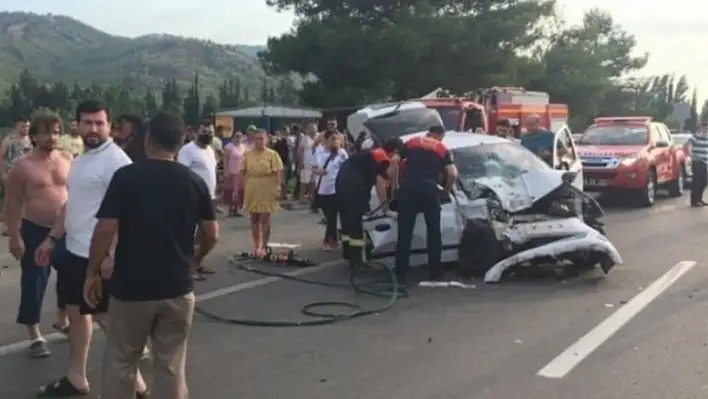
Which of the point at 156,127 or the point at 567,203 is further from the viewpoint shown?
the point at 567,203

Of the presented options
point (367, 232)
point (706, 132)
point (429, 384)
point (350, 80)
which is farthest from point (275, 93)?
point (429, 384)

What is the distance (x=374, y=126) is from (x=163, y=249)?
8.55 m

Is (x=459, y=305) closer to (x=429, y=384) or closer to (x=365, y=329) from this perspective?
(x=365, y=329)

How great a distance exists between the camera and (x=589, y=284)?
1001 cm

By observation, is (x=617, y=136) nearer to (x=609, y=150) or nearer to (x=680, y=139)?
(x=609, y=150)

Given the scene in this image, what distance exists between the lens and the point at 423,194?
398 inches

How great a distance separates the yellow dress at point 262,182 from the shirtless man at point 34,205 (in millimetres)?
4815

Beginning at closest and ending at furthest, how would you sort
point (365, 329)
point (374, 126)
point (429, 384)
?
point (429, 384) → point (365, 329) → point (374, 126)

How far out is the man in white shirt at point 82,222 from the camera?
5.58 m

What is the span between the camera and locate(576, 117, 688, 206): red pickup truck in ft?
61.6

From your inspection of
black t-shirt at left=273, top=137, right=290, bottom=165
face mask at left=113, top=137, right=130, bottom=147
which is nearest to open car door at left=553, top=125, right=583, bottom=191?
face mask at left=113, top=137, right=130, bottom=147

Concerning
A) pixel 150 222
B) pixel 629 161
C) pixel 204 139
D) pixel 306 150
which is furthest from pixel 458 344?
pixel 306 150

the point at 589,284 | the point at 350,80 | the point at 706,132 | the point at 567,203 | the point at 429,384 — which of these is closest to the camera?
the point at 429,384

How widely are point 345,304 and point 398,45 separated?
2597 centimetres
